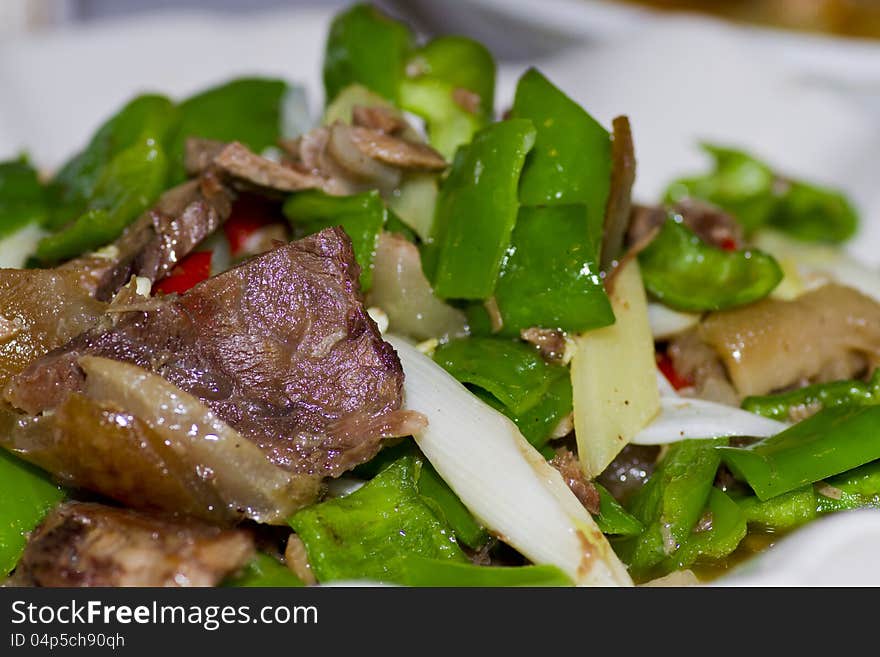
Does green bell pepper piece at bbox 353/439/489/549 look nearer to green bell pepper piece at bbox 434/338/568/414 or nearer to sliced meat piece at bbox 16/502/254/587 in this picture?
green bell pepper piece at bbox 434/338/568/414

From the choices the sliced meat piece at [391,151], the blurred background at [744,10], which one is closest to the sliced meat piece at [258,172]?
the sliced meat piece at [391,151]

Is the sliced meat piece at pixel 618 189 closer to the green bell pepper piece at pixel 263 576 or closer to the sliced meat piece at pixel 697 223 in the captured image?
the sliced meat piece at pixel 697 223

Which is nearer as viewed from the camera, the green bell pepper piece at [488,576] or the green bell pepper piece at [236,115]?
the green bell pepper piece at [488,576]

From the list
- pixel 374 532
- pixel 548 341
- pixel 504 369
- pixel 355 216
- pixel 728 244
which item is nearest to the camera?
pixel 374 532

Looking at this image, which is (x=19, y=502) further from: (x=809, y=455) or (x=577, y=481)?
(x=809, y=455)

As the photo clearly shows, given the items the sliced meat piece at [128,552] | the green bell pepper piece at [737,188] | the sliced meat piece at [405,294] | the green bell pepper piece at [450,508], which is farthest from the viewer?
the green bell pepper piece at [737,188]

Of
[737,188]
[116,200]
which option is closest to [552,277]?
[116,200]
